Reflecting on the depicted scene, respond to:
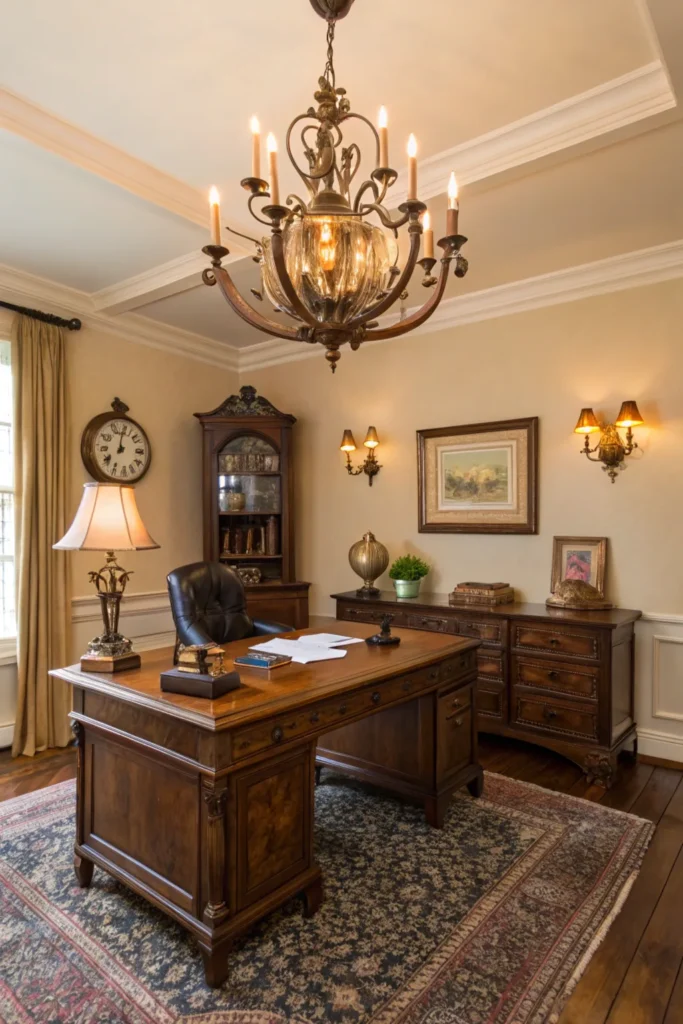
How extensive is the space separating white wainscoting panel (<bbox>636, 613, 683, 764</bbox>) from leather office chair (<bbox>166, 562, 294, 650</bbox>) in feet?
6.86

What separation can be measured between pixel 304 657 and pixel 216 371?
139 inches

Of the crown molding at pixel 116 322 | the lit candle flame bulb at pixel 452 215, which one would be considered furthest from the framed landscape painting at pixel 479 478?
the lit candle flame bulb at pixel 452 215

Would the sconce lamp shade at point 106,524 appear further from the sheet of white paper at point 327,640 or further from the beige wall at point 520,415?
the beige wall at point 520,415

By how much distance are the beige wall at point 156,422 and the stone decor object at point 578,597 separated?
292cm

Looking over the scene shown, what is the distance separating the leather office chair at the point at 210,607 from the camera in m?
3.24

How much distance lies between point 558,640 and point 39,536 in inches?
126

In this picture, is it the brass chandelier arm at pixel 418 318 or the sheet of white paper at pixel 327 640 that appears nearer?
the brass chandelier arm at pixel 418 318

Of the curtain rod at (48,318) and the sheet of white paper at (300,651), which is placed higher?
the curtain rod at (48,318)

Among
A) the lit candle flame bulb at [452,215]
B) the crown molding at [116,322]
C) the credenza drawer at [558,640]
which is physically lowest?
the credenza drawer at [558,640]

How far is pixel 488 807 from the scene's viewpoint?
293 centimetres

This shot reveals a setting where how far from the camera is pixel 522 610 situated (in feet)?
11.9

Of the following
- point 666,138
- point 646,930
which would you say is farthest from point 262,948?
point 666,138

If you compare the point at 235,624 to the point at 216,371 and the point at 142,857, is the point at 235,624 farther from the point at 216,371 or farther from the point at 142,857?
the point at 216,371

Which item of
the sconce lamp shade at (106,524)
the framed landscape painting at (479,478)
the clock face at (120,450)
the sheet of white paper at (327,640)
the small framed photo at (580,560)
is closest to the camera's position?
the sconce lamp shade at (106,524)
